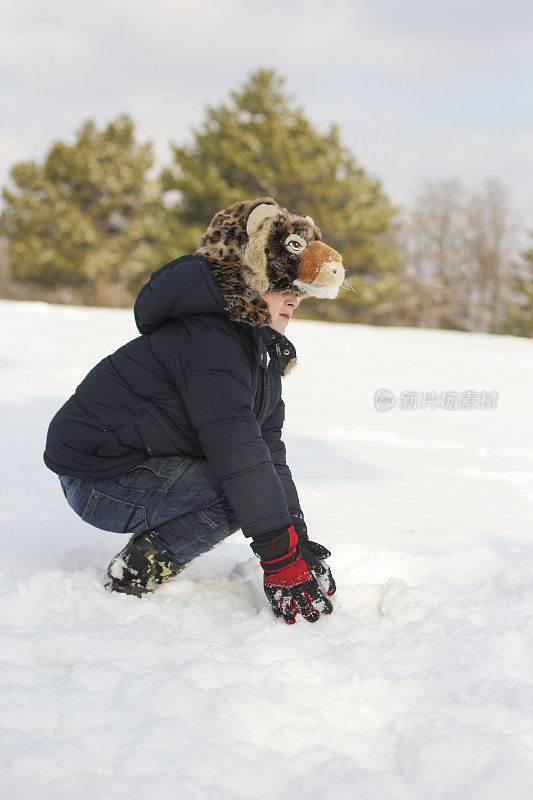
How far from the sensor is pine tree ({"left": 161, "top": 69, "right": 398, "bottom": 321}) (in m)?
19.8

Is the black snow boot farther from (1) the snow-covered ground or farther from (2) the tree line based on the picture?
(2) the tree line

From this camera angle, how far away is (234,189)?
66.5 ft

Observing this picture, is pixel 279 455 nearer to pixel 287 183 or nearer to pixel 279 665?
pixel 279 665

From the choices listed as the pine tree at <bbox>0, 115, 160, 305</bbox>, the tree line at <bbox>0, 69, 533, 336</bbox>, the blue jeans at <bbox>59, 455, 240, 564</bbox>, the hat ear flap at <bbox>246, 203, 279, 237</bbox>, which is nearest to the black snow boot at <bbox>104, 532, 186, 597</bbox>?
the blue jeans at <bbox>59, 455, 240, 564</bbox>

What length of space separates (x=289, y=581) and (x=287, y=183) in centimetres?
1966

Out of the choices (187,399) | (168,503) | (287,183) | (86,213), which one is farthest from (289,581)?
(86,213)

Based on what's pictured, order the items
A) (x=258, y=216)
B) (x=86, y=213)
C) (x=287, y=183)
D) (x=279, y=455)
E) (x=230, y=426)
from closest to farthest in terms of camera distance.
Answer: (x=230, y=426) → (x=258, y=216) → (x=279, y=455) → (x=287, y=183) → (x=86, y=213)

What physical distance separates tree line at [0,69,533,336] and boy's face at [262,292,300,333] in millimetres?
17579

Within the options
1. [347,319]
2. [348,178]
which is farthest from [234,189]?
[347,319]

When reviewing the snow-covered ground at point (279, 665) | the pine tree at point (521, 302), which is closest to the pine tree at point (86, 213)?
the pine tree at point (521, 302)

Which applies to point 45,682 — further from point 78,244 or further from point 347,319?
point 78,244

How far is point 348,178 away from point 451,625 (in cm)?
1969

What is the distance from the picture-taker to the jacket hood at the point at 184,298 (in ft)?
5.62

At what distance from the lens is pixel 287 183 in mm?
20172
